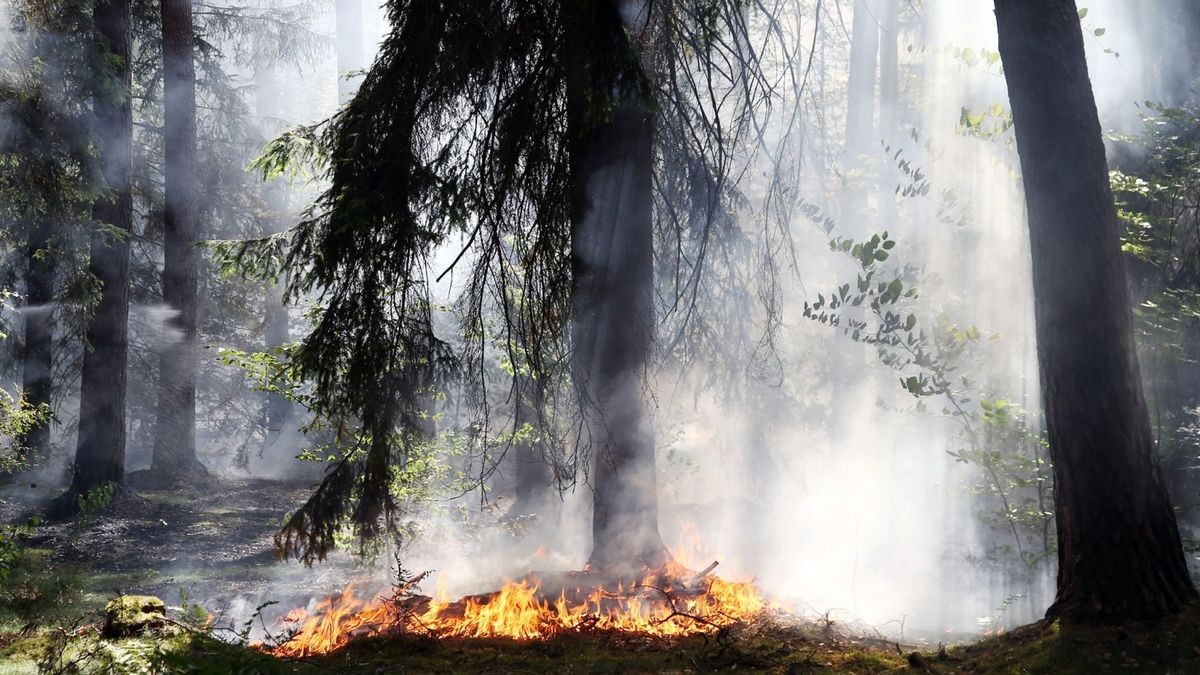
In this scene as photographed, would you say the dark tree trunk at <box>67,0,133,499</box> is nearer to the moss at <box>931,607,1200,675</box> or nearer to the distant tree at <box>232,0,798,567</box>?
the distant tree at <box>232,0,798,567</box>

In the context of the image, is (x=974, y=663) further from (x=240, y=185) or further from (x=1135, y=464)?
(x=240, y=185)

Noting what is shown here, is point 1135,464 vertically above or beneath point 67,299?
beneath

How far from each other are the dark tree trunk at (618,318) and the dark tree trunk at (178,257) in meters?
11.4

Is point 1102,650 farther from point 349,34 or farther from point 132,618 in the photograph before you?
point 349,34

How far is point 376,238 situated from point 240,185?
18171 mm

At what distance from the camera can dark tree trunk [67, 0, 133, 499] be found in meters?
13.6

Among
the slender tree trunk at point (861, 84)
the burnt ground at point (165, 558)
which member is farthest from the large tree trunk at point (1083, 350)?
the slender tree trunk at point (861, 84)

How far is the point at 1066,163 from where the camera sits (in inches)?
186

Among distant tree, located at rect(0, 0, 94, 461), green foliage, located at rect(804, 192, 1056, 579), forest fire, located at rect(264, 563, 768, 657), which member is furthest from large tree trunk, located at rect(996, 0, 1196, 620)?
distant tree, located at rect(0, 0, 94, 461)

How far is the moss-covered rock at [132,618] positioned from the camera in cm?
513

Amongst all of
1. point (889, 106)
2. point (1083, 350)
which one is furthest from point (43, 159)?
point (889, 106)

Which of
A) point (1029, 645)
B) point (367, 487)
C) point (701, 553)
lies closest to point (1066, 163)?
point (1029, 645)

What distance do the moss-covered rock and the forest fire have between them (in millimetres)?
707

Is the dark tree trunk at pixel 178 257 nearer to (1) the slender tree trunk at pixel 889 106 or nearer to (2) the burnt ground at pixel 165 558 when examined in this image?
(2) the burnt ground at pixel 165 558
